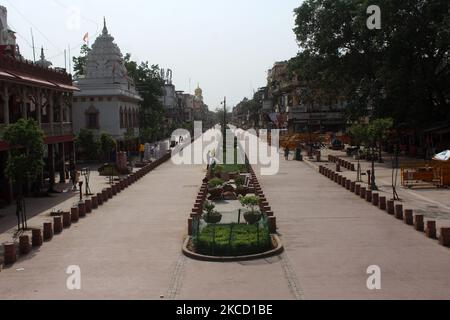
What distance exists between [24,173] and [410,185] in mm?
20008

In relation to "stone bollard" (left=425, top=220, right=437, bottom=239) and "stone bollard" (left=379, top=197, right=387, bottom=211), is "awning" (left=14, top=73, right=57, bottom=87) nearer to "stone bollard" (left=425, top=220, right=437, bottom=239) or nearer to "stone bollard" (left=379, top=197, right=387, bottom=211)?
"stone bollard" (left=379, top=197, right=387, bottom=211)

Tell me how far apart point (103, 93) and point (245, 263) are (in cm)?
4423

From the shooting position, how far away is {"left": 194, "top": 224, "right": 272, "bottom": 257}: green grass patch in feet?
54.8

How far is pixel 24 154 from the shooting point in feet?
77.7

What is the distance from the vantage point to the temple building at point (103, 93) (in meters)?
57.8

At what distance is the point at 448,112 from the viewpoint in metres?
48.3

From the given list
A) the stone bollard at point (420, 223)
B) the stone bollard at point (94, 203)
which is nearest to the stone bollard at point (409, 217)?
the stone bollard at point (420, 223)

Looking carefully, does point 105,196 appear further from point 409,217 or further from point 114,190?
point 409,217

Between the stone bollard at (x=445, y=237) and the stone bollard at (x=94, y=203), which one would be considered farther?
the stone bollard at (x=94, y=203)

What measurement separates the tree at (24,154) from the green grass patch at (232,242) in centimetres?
821

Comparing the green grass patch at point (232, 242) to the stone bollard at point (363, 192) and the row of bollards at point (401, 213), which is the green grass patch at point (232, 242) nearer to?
the row of bollards at point (401, 213)

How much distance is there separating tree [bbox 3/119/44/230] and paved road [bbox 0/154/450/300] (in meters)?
2.72

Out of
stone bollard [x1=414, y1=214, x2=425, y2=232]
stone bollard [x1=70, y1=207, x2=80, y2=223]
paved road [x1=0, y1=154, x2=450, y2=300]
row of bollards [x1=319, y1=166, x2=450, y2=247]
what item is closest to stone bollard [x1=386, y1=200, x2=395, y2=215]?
row of bollards [x1=319, y1=166, x2=450, y2=247]
